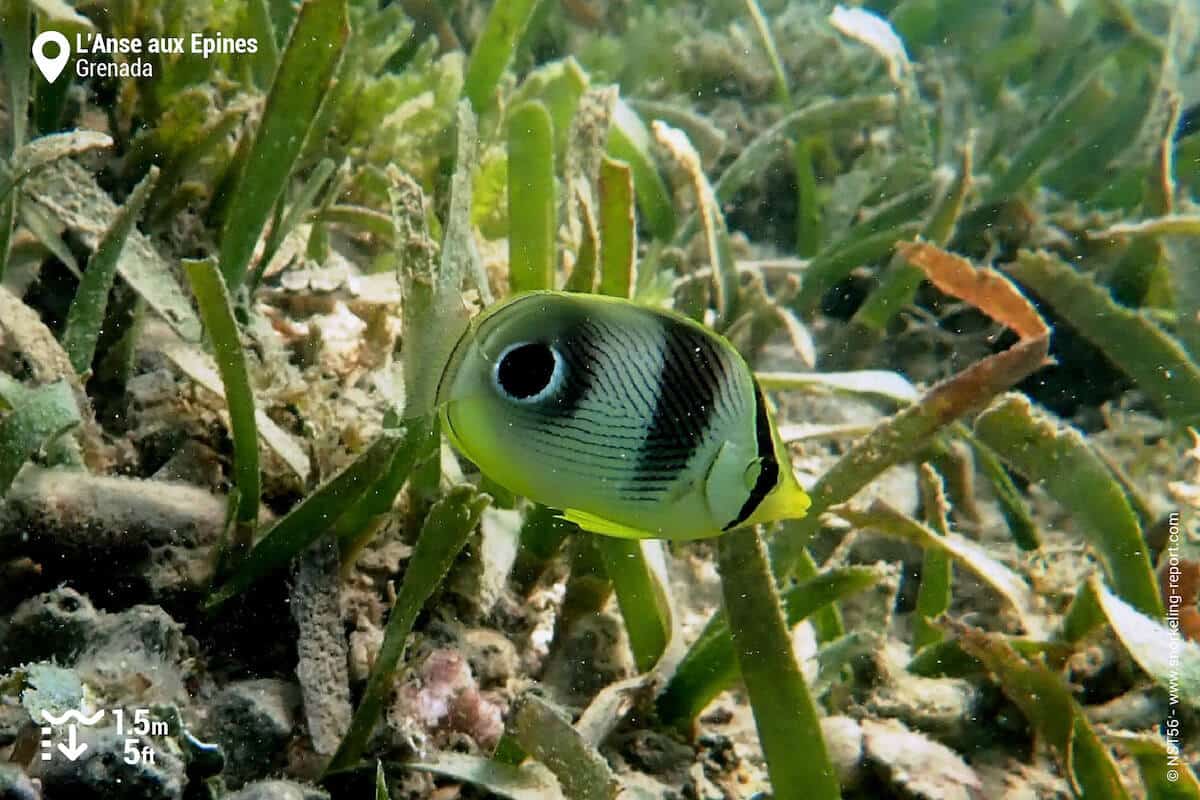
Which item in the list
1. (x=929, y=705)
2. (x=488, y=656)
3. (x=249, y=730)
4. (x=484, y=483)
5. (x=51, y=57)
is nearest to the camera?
(x=249, y=730)

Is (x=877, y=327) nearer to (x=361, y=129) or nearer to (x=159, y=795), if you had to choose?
(x=361, y=129)

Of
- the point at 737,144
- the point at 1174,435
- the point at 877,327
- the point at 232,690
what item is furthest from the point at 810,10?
the point at 232,690

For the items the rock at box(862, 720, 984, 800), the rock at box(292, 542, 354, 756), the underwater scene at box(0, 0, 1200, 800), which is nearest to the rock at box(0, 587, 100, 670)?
the underwater scene at box(0, 0, 1200, 800)

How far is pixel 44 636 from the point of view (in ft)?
5.24

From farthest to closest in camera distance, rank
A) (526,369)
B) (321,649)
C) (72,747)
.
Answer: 1. (321,649)
2. (72,747)
3. (526,369)

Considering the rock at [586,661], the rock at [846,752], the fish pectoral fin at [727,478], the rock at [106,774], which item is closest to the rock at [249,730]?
the rock at [106,774]

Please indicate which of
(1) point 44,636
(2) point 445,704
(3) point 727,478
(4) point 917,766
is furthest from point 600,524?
(4) point 917,766

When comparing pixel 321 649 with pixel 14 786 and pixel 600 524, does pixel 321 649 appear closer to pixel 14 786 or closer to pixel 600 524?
pixel 14 786

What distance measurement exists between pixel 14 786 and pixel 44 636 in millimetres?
358

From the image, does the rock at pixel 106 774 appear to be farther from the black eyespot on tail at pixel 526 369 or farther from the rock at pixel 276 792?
the black eyespot on tail at pixel 526 369

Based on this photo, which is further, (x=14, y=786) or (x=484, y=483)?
(x=484, y=483)

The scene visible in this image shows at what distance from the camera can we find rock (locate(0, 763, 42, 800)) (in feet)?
4.28

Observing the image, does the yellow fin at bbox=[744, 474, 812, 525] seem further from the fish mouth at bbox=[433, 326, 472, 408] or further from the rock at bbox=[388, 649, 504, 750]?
the rock at bbox=[388, 649, 504, 750]

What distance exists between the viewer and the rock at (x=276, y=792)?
4.91 feet
